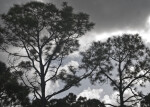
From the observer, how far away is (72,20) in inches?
790

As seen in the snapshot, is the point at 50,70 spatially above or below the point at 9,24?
below

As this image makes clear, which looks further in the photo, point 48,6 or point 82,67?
point 82,67

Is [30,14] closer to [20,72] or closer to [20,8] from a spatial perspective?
[20,8]

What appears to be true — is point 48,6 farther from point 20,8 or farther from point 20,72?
point 20,72

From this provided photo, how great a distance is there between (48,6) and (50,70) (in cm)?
546

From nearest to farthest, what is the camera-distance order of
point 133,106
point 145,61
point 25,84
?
1. point 25,84
2. point 133,106
3. point 145,61

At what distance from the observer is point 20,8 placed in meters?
19.1

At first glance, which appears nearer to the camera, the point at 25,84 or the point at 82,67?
the point at 25,84

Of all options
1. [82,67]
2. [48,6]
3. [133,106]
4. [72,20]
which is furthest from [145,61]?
[48,6]

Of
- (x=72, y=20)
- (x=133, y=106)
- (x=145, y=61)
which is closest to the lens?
(x=72, y=20)

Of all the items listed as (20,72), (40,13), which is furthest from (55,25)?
(20,72)

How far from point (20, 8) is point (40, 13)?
1.76 m

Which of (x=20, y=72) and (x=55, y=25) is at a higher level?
(x=55, y=25)

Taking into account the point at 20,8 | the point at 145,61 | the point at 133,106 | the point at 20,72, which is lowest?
the point at 133,106
